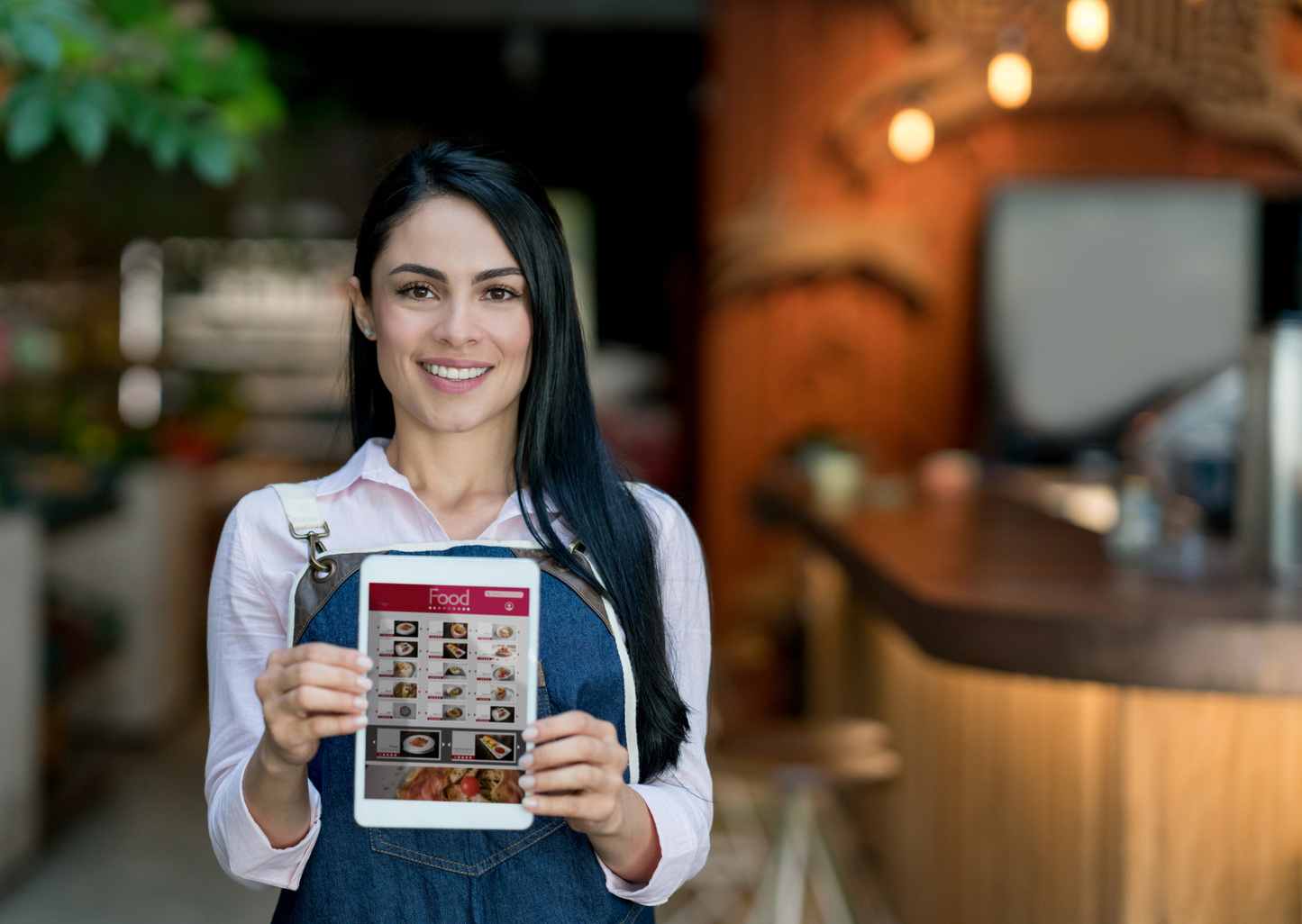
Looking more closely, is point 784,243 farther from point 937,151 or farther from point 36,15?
point 36,15

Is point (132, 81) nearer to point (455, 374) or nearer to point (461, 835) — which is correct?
point (455, 374)

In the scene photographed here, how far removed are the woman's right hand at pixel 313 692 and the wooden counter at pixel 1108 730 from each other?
1046 millimetres

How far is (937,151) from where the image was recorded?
17.1 feet

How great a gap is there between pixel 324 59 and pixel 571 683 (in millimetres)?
6931

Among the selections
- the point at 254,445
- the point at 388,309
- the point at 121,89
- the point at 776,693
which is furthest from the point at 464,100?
the point at 388,309

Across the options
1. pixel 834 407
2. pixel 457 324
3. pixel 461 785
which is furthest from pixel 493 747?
pixel 834 407

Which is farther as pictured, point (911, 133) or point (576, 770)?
point (911, 133)

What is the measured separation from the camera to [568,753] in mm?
931

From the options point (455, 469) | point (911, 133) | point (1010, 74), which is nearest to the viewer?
point (455, 469)

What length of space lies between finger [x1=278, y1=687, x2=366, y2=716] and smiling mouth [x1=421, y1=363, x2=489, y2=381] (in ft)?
1.00

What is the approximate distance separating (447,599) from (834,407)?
448 centimetres

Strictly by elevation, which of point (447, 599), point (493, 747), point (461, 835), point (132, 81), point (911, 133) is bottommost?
point (461, 835)

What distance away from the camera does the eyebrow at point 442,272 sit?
107 centimetres

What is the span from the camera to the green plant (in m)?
1.56
